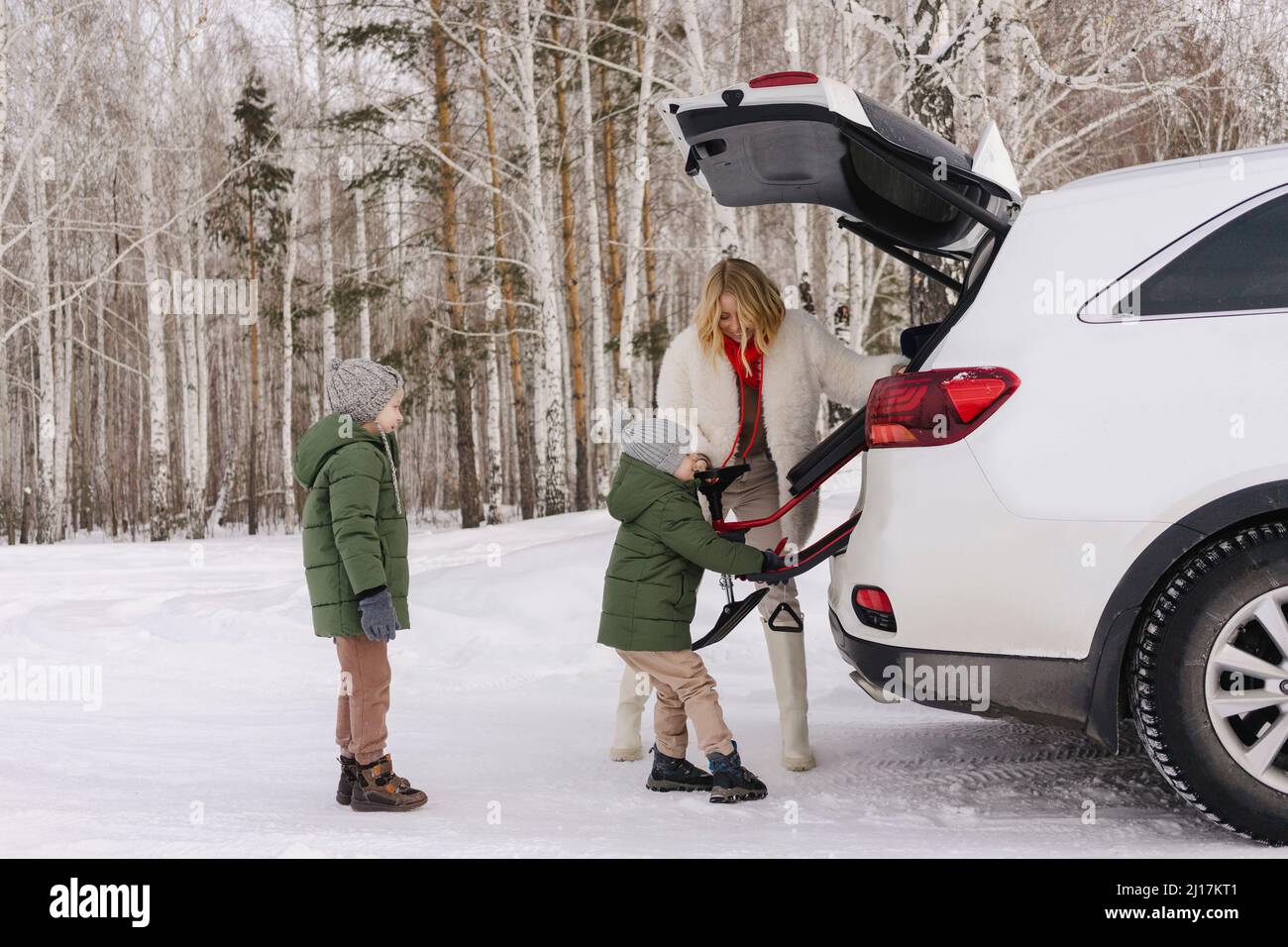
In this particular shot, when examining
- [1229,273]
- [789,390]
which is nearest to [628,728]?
[789,390]

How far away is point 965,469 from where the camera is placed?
122 inches

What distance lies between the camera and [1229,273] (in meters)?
3.05

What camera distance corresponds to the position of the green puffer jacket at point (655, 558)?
391 centimetres

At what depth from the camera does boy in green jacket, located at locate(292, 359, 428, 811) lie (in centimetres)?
375

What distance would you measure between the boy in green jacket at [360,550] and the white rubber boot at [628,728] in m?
0.91

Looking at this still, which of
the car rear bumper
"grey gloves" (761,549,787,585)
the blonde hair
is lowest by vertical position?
the car rear bumper

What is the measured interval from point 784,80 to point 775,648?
6.86 ft

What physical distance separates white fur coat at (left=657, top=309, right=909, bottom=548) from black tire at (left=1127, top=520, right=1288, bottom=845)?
1.56 metres

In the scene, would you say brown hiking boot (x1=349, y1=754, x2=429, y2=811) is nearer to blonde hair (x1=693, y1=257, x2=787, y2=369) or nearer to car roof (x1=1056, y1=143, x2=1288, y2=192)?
blonde hair (x1=693, y1=257, x2=787, y2=369)

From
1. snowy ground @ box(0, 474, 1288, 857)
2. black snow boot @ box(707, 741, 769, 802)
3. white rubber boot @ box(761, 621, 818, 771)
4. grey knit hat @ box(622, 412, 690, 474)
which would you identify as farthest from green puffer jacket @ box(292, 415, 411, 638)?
white rubber boot @ box(761, 621, 818, 771)

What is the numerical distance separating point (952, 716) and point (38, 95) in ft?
63.4

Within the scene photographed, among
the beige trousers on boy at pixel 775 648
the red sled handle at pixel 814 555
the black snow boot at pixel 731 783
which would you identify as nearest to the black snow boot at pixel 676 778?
the black snow boot at pixel 731 783
